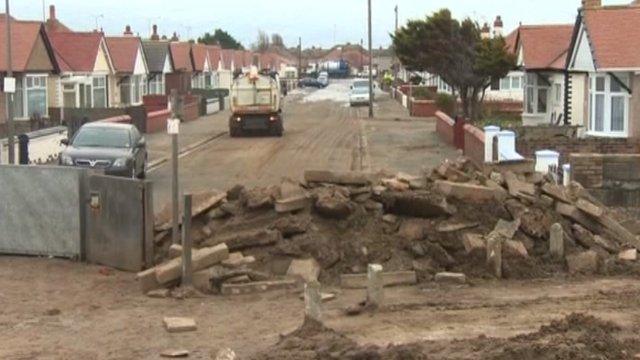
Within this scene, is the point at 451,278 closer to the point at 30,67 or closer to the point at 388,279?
the point at 388,279

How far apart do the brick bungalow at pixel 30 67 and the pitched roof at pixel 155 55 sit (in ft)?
72.4

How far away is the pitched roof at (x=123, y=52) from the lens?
5755 centimetres

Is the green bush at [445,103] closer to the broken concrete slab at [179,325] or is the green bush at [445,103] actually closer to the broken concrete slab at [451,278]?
the broken concrete slab at [451,278]

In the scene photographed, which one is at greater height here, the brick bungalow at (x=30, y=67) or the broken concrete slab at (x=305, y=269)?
the brick bungalow at (x=30, y=67)

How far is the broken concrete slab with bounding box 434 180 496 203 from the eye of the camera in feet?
46.9

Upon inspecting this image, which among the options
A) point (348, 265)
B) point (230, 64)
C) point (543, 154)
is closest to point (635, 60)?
point (543, 154)

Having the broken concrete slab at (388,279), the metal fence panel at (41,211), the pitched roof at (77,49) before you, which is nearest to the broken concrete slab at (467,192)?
the broken concrete slab at (388,279)

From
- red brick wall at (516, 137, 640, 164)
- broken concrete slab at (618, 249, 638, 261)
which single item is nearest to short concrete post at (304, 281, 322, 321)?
broken concrete slab at (618, 249, 638, 261)

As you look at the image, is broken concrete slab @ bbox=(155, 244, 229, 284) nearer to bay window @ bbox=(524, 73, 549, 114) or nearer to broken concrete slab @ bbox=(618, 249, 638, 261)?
broken concrete slab @ bbox=(618, 249, 638, 261)

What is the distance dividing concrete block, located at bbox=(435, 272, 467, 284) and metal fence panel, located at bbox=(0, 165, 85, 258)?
5553 mm

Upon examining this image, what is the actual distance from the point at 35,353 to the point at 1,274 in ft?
15.5

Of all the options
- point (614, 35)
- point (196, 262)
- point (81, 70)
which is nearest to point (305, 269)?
point (196, 262)

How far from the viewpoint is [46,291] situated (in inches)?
514

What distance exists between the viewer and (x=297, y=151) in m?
35.2
